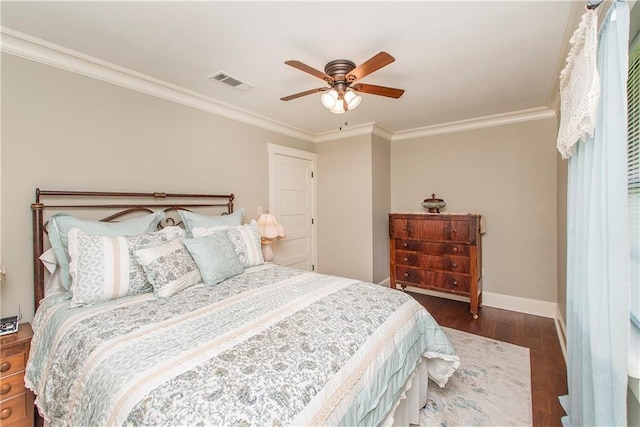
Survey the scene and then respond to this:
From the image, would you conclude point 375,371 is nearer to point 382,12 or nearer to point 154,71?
point 382,12

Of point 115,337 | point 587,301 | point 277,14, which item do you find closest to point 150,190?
point 115,337

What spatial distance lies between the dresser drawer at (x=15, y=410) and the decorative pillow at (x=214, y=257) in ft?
3.63

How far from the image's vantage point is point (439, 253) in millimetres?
3447

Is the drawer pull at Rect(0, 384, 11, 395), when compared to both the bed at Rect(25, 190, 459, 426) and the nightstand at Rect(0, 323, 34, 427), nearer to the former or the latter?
the nightstand at Rect(0, 323, 34, 427)

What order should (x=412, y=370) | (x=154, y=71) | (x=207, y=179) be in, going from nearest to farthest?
1. (x=412, y=370)
2. (x=154, y=71)
3. (x=207, y=179)

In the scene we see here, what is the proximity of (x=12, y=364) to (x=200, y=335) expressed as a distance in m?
1.22

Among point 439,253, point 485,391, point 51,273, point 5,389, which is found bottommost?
point 485,391

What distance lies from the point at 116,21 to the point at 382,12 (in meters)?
1.62

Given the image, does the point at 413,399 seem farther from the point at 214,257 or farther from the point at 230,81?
the point at 230,81

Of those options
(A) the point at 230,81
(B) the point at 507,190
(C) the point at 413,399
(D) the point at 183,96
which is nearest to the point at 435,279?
(B) the point at 507,190

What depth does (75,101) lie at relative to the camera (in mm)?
2027

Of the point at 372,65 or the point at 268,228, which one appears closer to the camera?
the point at 372,65

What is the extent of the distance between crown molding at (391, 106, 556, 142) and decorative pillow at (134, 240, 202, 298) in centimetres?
352

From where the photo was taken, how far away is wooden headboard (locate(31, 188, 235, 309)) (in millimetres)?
1831
